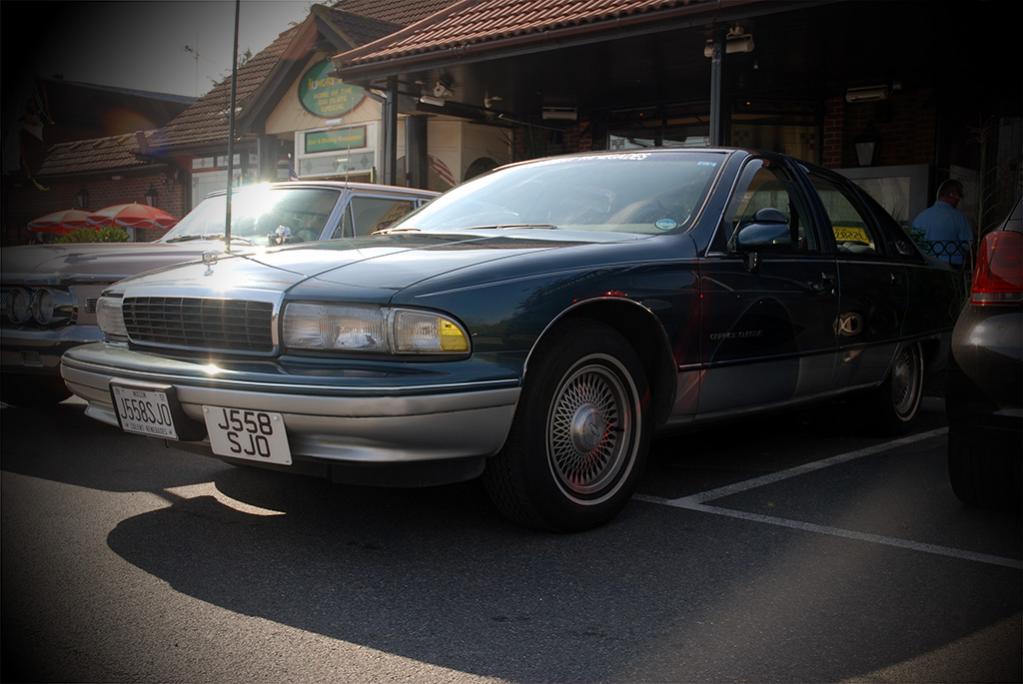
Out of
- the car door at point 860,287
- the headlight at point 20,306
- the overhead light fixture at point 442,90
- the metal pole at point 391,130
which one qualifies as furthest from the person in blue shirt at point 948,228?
the headlight at point 20,306

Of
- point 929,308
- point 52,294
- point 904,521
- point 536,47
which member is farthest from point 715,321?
point 536,47

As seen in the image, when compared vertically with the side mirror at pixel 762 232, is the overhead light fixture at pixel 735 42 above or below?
above

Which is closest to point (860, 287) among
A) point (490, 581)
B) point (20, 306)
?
point (490, 581)

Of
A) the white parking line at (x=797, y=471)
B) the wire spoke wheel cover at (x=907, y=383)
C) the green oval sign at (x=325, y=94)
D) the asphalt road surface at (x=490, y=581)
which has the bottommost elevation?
the white parking line at (x=797, y=471)

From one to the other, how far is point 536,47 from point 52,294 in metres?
6.10

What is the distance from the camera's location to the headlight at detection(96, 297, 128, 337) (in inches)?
159

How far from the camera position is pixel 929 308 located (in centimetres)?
577

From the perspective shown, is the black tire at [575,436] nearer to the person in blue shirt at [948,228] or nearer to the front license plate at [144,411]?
the front license plate at [144,411]

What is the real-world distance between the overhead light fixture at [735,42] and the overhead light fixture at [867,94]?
327 centimetres

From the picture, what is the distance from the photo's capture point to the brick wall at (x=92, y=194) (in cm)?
2323

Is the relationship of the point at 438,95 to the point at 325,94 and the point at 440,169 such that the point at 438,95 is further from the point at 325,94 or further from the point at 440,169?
the point at 325,94

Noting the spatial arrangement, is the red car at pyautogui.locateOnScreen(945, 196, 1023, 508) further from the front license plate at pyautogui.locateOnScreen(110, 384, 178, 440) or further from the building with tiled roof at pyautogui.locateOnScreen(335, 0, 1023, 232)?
Answer: the building with tiled roof at pyautogui.locateOnScreen(335, 0, 1023, 232)

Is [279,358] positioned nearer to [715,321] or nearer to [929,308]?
[715,321]

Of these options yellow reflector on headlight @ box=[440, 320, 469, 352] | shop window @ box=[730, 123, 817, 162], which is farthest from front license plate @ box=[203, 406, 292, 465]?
shop window @ box=[730, 123, 817, 162]
